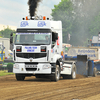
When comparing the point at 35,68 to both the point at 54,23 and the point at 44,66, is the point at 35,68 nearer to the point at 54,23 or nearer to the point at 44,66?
the point at 44,66

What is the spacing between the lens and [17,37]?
15992 millimetres

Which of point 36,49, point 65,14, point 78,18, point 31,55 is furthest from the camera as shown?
point 78,18

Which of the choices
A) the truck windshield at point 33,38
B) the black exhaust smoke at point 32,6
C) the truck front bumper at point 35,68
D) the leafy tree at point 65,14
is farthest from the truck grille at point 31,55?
the leafy tree at point 65,14

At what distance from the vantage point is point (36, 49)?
15531mm

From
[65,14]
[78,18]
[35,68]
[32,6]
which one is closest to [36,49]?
[35,68]

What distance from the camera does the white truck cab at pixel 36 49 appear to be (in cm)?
1557

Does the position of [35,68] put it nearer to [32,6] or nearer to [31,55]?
[31,55]

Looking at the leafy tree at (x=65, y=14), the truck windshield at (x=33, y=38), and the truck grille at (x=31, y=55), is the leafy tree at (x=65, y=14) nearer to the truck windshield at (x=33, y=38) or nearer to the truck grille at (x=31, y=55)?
the truck windshield at (x=33, y=38)

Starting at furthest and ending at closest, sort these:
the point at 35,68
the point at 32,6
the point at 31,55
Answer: the point at 32,6, the point at 35,68, the point at 31,55

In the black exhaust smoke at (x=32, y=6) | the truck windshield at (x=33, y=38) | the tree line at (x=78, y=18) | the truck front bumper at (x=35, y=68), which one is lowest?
the truck front bumper at (x=35, y=68)

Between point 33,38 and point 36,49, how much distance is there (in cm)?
72

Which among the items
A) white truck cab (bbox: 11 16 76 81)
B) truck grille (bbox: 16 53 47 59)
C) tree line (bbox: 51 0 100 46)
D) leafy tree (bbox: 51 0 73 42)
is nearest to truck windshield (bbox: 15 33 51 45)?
white truck cab (bbox: 11 16 76 81)

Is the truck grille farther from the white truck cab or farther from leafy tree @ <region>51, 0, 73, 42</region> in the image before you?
leafy tree @ <region>51, 0, 73, 42</region>

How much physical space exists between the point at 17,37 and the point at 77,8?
310ft
